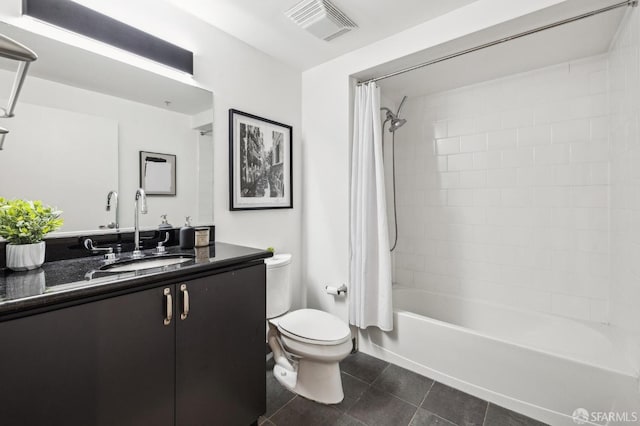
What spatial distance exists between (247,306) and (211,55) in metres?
1.63

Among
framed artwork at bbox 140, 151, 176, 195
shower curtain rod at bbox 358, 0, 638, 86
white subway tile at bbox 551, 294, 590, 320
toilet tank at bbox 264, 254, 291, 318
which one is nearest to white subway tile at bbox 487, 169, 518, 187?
white subway tile at bbox 551, 294, 590, 320

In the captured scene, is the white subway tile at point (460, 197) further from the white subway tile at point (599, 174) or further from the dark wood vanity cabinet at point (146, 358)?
the dark wood vanity cabinet at point (146, 358)

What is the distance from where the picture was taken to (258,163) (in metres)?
2.17

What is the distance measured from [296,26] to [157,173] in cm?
132

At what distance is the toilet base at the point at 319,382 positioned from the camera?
1.71 m

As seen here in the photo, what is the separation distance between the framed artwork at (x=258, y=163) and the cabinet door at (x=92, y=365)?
1070 millimetres

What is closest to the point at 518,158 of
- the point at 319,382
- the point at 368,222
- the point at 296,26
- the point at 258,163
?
the point at 368,222

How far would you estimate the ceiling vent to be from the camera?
5.52 ft

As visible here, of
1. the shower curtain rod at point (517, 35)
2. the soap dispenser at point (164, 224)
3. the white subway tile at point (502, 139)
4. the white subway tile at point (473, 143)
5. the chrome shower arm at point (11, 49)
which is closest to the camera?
Result: the chrome shower arm at point (11, 49)

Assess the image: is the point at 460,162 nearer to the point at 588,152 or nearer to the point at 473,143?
the point at 473,143

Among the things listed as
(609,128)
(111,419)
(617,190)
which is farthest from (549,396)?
(111,419)

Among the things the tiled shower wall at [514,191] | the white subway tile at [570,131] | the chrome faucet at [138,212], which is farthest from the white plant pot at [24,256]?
the white subway tile at [570,131]

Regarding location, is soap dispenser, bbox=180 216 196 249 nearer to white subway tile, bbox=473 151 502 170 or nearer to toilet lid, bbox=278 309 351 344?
toilet lid, bbox=278 309 351 344

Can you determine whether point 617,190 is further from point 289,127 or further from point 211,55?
point 211,55
